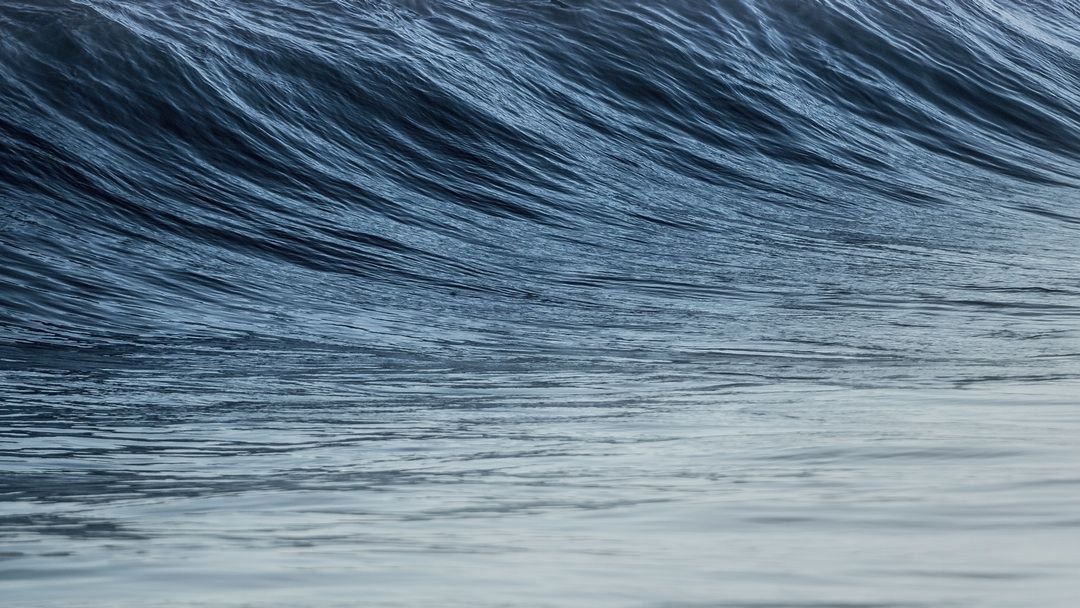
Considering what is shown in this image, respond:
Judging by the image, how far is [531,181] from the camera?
7.81 m

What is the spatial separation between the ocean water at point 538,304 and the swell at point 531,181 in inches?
1.2

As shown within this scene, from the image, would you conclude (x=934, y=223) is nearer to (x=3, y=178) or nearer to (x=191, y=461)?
(x=3, y=178)

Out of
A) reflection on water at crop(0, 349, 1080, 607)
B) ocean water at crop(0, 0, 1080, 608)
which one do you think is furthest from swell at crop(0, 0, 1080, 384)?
reflection on water at crop(0, 349, 1080, 607)

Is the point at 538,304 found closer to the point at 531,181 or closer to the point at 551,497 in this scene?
the point at 531,181

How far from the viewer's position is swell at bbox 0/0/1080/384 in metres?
5.30

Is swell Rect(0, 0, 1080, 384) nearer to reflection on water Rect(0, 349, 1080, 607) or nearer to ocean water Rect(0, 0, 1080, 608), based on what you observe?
ocean water Rect(0, 0, 1080, 608)

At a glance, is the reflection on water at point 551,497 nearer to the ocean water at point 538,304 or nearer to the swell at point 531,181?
the ocean water at point 538,304

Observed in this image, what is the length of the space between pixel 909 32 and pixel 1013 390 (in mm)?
8391

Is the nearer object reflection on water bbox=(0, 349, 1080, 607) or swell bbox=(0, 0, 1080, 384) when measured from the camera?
reflection on water bbox=(0, 349, 1080, 607)

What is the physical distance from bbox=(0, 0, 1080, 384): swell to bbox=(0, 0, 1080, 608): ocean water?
0.10 ft

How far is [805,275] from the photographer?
6.26m

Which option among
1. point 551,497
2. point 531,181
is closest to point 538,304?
point 531,181

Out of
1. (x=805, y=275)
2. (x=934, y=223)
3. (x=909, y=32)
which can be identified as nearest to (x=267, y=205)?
(x=805, y=275)

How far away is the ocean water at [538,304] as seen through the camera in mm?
2100
